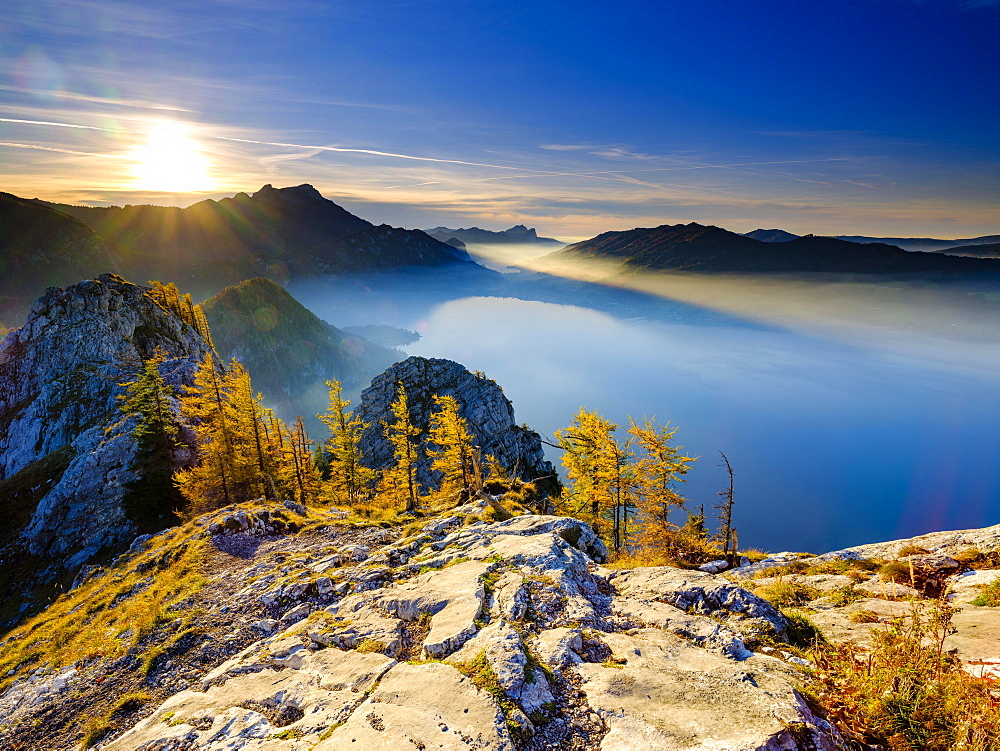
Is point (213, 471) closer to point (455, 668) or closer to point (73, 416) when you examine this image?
point (455, 668)

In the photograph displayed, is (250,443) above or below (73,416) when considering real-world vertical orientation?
above

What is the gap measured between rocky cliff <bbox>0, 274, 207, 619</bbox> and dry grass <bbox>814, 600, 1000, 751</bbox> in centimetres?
4770

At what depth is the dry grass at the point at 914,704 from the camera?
4.72 m

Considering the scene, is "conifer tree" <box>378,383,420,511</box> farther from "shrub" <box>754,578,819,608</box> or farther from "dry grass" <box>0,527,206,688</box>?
"shrub" <box>754,578,819,608</box>

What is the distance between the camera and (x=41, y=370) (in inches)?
2606

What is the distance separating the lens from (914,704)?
488 cm

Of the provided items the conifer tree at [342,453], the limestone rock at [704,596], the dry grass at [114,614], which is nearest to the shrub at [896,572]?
the limestone rock at [704,596]

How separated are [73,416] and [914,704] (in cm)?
7742

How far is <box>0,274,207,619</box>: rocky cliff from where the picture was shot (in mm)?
36062

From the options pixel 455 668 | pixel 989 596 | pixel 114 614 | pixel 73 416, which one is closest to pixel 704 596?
pixel 455 668

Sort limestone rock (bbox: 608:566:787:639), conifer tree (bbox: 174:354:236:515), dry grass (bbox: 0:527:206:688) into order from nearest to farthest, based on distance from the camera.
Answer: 1. limestone rock (bbox: 608:566:787:639)
2. dry grass (bbox: 0:527:206:688)
3. conifer tree (bbox: 174:354:236:515)

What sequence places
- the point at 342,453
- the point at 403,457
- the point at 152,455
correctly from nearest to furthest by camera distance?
the point at 152,455, the point at 403,457, the point at 342,453

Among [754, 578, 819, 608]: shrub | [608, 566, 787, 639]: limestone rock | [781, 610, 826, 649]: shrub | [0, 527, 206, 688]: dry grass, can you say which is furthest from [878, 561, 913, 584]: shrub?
[0, 527, 206, 688]: dry grass

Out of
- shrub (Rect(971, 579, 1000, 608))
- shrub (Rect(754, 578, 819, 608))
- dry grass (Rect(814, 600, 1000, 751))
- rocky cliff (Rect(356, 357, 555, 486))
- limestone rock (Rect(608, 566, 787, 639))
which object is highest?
dry grass (Rect(814, 600, 1000, 751))
